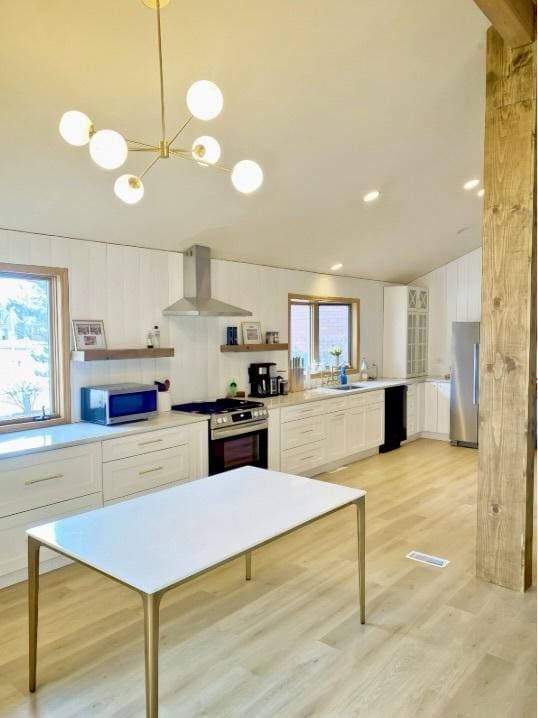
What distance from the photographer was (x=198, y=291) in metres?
4.68

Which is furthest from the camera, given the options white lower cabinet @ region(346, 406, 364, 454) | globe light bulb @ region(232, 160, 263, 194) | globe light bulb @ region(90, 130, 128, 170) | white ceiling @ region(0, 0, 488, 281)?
white lower cabinet @ region(346, 406, 364, 454)

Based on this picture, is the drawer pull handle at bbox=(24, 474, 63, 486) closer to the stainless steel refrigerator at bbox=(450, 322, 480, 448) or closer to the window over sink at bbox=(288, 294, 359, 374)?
the window over sink at bbox=(288, 294, 359, 374)

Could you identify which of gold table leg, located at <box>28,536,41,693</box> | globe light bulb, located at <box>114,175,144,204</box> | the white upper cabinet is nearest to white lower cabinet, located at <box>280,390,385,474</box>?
the white upper cabinet

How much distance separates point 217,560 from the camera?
1.80 meters

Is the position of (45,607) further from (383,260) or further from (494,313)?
(383,260)

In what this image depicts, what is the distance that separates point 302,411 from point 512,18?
3.49m

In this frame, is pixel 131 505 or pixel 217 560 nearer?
pixel 217 560

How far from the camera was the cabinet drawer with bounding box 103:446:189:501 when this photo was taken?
3592mm

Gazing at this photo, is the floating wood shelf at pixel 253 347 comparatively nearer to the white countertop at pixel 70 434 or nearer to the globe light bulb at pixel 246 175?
the white countertop at pixel 70 434

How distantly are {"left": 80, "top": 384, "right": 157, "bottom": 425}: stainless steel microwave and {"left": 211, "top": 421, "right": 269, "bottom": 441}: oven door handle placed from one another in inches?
20.6

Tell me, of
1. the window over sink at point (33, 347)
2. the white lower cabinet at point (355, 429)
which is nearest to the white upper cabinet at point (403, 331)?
the white lower cabinet at point (355, 429)

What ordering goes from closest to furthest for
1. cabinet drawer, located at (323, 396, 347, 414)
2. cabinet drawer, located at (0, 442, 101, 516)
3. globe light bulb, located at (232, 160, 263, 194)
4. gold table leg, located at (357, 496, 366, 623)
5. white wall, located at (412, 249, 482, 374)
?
globe light bulb, located at (232, 160, 263, 194) < gold table leg, located at (357, 496, 366, 623) < cabinet drawer, located at (0, 442, 101, 516) < cabinet drawer, located at (323, 396, 347, 414) < white wall, located at (412, 249, 482, 374)

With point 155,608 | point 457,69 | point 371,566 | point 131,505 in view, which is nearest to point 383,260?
point 457,69

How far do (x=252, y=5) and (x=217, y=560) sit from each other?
93.4 inches
